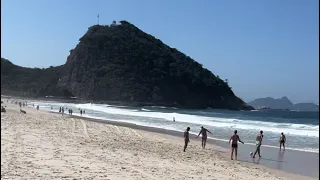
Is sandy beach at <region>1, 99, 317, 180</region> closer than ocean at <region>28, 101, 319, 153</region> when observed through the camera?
Yes

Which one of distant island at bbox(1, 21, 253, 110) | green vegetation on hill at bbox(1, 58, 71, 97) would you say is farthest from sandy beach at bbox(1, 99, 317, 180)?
green vegetation on hill at bbox(1, 58, 71, 97)

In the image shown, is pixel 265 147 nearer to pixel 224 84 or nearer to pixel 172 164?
pixel 172 164

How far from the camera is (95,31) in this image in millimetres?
143000

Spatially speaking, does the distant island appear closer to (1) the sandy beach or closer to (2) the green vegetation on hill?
(2) the green vegetation on hill

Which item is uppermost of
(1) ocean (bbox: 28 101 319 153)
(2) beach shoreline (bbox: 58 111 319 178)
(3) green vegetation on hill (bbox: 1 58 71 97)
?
(3) green vegetation on hill (bbox: 1 58 71 97)

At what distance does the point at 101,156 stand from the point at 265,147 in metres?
12.5

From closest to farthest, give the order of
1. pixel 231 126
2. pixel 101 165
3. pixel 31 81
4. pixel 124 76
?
pixel 101 165 < pixel 231 126 < pixel 124 76 < pixel 31 81

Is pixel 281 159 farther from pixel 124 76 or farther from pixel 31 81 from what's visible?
pixel 31 81

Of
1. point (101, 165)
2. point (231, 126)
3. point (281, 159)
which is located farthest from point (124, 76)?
point (101, 165)

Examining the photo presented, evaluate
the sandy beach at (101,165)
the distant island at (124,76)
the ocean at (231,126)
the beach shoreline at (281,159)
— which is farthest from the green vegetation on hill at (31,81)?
the sandy beach at (101,165)

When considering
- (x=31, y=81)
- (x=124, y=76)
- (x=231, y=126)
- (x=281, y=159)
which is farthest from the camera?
(x=31, y=81)

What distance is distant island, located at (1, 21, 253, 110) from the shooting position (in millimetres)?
120500

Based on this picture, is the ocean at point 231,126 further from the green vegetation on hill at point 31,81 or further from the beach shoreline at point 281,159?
the green vegetation on hill at point 31,81

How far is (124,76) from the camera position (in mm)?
127125
